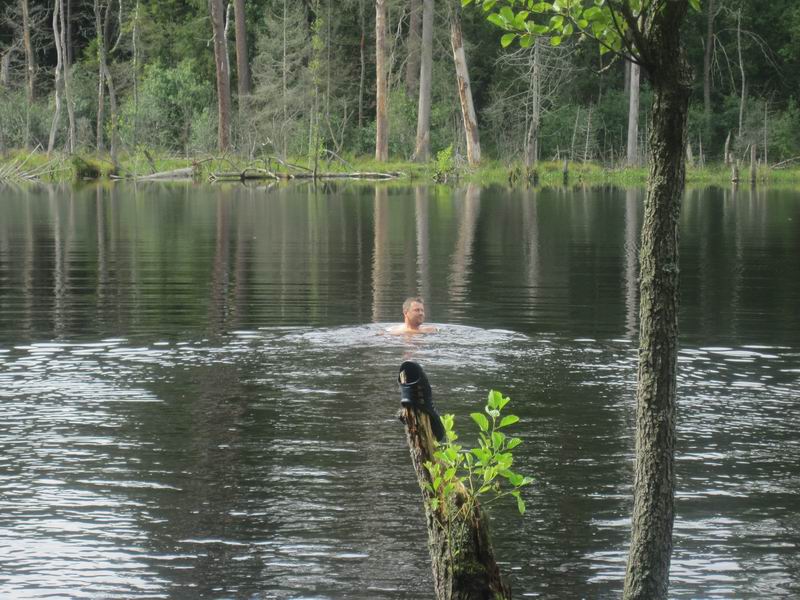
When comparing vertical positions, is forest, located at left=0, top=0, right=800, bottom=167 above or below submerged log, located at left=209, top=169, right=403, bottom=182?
above

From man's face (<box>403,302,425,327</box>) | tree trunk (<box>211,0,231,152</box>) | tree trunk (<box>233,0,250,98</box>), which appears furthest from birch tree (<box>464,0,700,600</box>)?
tree trunk (<box>233,0,250,98</box>)

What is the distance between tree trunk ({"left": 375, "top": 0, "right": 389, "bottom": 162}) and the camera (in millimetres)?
63531

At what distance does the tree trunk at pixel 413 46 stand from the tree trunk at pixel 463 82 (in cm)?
420

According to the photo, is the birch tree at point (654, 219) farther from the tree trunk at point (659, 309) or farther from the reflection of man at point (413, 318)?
the reflection of man at point (413, 318)

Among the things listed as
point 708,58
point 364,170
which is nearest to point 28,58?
point 364,170

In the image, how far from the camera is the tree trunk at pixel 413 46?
224ft

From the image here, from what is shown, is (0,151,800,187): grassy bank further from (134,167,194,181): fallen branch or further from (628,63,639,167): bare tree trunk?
(628,63,639,167): bare tree trunk

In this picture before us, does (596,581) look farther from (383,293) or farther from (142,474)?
(383,293)

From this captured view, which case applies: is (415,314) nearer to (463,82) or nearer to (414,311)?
(414,311)

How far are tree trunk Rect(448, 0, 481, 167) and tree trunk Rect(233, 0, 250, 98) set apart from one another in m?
12.2

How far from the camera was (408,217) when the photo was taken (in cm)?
3978

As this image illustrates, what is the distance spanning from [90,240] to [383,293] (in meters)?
13.1

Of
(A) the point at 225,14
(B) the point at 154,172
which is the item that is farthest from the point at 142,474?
(A) the point at 225,14

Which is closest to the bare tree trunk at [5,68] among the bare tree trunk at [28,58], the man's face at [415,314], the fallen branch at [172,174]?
the bare tree trunk at [28,58]
